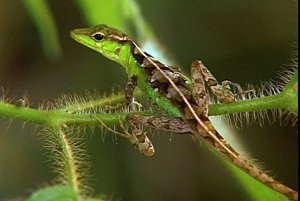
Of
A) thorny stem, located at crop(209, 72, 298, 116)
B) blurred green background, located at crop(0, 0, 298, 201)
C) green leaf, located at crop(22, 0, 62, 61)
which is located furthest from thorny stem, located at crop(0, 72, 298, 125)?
blurred green background, located at crop(0, 0, 298, 201)

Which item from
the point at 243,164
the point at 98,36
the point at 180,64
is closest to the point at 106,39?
the point at 98,36

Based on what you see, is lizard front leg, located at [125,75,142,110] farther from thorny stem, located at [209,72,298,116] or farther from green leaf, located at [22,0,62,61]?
green leaf, located at [22,0,62,61]

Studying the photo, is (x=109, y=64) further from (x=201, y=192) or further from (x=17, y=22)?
(x=201, y=192)

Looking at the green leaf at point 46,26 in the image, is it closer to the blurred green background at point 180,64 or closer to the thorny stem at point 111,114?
the blurred green background at point 180,64

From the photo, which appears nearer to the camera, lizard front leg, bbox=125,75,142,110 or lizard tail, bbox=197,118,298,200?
lizard tail, bbox=197,118,298,200

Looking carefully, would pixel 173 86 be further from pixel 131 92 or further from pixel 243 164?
pixel 243 164

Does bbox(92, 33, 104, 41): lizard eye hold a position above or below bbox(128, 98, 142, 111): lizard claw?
above

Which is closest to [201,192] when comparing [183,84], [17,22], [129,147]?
[129,147]
